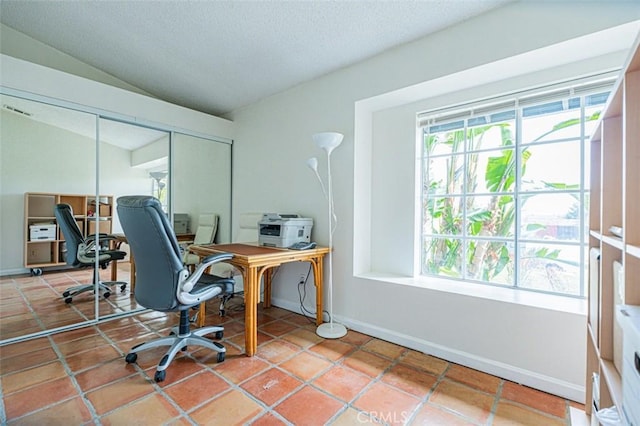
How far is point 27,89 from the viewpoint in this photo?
2.34 meters

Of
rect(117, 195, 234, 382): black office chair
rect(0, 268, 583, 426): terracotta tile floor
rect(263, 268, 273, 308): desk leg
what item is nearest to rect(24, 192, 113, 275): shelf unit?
rect(0, 268, 583, 426): terracotta tile floor

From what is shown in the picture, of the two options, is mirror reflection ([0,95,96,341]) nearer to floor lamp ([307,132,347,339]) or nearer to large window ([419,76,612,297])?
floor lamp ([307,132,347,339])

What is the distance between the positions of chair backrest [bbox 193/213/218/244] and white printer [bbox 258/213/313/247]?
49.3 inches

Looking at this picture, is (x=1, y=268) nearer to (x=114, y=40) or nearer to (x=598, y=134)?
(x=114, y=40)

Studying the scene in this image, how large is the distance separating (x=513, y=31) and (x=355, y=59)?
3.98ft

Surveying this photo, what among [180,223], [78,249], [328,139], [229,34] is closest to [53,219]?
[78,249]

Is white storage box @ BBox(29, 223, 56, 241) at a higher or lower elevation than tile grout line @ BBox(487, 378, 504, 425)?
higher

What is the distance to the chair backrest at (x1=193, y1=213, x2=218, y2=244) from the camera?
3.66 meters

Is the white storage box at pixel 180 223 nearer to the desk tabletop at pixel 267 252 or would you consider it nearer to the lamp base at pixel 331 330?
the desk tabletop at pixel 267 252

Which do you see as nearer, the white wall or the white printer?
the white wall

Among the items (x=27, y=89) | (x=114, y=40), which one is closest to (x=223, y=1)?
(x=114, y=40)

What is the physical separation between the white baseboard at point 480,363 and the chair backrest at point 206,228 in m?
2.08

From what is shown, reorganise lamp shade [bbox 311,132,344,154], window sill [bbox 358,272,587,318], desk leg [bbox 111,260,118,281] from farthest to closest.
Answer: desk leg [bbox 111,260,118,281] < lamp shade [bbox 311,132,344,154] < window sill [bbox 358,272,587,318]

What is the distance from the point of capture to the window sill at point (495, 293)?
1773 mm
